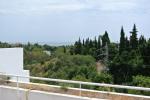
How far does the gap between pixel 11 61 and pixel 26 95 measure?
18.6 feet

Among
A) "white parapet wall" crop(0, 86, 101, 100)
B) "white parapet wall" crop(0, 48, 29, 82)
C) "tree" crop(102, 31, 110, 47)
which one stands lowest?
"white parapet wall" crop(0, 86, 101, 100)

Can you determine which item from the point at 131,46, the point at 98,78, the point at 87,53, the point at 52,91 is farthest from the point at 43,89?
the point at 87,53

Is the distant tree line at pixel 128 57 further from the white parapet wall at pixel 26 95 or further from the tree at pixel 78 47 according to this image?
the white parapet wall at pixel 26 95

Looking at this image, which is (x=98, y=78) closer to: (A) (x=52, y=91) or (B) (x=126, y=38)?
(B) (x=126, y=38)

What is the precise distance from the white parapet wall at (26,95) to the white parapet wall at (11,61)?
140 inches

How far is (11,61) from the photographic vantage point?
14391 millimetres

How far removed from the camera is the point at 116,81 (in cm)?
6266

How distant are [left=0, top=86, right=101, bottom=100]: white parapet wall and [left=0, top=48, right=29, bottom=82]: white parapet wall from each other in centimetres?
355

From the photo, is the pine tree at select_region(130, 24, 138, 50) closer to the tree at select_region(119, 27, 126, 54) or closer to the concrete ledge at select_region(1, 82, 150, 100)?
the tree at select_region(119, 27, 126, 54)

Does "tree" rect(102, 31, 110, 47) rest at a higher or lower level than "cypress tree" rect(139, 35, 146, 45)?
higher

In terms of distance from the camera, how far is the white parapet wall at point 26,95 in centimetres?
805

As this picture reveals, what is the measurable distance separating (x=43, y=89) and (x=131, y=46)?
199ft

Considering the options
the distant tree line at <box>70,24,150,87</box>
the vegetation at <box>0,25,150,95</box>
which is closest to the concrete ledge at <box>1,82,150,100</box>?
the vegetation at <box>0,25,150,95</box>

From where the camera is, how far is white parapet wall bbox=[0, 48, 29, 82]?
13.5 m
